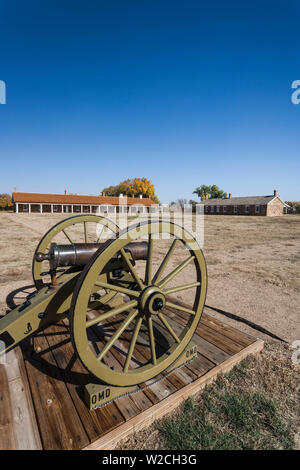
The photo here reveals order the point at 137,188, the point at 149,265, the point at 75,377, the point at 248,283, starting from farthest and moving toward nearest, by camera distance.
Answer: the point at 137,188 < the point at 248,283 < the point at 75,377 < the point at 149,265

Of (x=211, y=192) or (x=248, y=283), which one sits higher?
(x=211, y=192)

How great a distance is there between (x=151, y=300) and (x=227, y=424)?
1.11 meters

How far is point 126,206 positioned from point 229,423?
37.3 metres

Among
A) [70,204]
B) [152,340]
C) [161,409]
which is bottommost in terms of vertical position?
[161,409]

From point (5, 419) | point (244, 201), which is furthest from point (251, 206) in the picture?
point (5, 419)

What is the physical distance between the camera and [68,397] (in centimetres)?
191

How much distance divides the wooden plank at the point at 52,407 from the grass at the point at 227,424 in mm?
633

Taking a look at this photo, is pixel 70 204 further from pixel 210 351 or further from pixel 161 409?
pixel 161 409

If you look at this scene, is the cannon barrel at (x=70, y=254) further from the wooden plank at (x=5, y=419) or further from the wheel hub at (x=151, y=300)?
the wooden plank at (x=5, y=419)

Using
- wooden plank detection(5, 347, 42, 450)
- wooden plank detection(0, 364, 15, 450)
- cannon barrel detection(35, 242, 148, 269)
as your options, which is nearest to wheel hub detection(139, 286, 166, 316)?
cannon barrel detection(35, 242, 148, 269)

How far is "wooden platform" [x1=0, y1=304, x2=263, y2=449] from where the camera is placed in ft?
5.31

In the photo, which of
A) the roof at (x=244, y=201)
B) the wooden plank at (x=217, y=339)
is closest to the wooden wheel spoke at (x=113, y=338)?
the wooden plank at (x=217, y=339)
